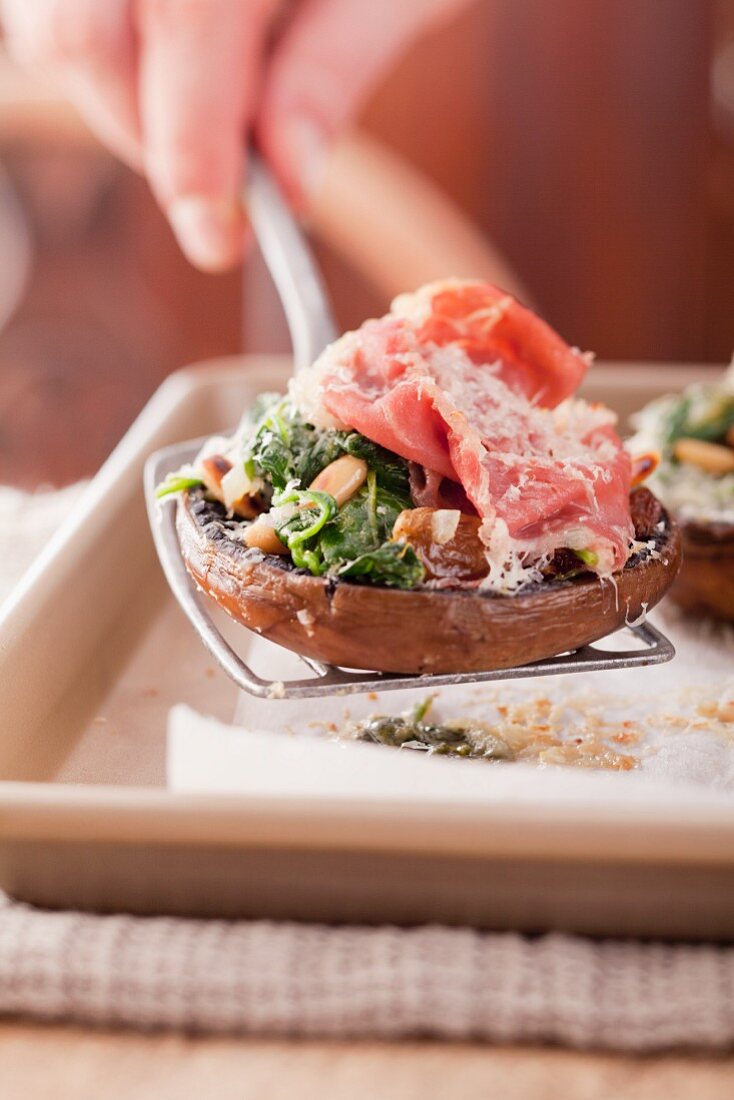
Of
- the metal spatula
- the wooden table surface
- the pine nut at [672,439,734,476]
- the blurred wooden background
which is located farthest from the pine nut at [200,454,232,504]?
the blurred wooden background

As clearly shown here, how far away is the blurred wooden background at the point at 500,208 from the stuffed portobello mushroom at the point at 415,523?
2.93 m

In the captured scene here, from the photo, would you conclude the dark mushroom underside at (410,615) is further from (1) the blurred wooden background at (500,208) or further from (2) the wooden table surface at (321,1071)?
(1) the blurred wooden background at (500,208)

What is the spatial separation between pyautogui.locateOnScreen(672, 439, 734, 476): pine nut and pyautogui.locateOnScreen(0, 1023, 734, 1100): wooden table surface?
1275 millimetres

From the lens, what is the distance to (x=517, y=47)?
468cm

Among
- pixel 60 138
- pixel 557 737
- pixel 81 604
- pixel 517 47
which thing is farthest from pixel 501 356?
pixel 60 138

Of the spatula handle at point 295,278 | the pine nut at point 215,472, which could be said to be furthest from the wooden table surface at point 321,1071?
the spatula handle at point 295,278

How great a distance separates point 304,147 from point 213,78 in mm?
225

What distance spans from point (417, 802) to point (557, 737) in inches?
22.1

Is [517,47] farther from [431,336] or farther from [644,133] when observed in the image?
[431,336]

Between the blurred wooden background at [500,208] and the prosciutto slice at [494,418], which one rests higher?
the prosciutto slice at [494,418]

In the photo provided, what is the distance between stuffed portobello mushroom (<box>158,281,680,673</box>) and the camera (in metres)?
1.45

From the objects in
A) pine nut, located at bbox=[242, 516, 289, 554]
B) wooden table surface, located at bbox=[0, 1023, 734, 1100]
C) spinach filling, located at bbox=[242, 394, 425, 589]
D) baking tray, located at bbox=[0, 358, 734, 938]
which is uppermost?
spinach filling, located at bbox=[242, 394, 425, 589]

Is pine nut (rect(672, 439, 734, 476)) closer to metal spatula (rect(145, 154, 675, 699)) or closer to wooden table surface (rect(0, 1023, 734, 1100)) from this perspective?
metal spatula (rect(145, 154, 675, 699))

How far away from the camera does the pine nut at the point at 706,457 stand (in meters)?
2.25
